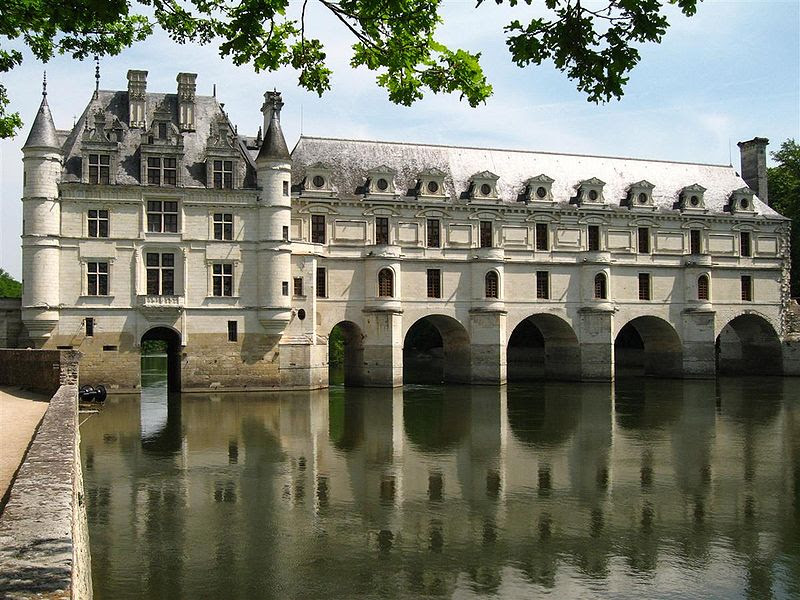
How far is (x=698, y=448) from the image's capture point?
2300cm

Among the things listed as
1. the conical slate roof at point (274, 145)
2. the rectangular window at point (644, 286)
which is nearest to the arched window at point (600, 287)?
the rectangular window at point (644, 286)

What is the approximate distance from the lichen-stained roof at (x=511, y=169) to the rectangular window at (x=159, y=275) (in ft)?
25.0

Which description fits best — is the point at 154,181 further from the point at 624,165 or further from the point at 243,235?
the point at 624,165

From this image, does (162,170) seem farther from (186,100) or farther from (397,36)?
(397,36)

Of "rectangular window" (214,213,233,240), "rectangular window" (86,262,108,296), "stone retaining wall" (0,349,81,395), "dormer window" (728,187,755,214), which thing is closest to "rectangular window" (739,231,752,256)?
"dormer window" (728,187,755,214)

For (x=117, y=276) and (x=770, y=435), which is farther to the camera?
(x=117, y=276)

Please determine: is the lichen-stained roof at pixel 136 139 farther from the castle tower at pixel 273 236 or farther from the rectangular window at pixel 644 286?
the rectangular window at pixel 644 286

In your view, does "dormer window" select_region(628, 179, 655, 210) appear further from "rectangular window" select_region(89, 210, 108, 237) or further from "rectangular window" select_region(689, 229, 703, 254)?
"rectangular window" select_region(89, 210, 108, 237)

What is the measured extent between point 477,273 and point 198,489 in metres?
26.8

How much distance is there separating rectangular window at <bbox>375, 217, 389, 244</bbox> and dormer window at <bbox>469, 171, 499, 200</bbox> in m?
4.85

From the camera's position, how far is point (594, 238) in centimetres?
4519

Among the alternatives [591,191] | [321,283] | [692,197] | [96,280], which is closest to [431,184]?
[321,283]

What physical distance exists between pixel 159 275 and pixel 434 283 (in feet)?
44.2

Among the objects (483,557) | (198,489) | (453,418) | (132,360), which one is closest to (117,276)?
(132,360)
